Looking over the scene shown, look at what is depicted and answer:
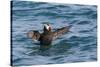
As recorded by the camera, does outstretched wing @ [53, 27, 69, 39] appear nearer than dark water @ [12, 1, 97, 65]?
No

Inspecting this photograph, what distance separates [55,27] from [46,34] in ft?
0.41

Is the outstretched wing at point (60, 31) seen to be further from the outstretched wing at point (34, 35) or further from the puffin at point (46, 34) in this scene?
the outstretched wing at point (34, 35)

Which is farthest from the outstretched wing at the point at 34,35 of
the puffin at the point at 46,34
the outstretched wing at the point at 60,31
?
the outstretched wing at the point at 60,31

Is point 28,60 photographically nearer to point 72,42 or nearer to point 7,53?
point 7,53

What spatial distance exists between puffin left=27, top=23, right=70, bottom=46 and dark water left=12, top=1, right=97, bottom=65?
0.04m

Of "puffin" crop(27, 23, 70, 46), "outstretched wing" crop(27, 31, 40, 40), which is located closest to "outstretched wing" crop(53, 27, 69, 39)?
"puffin" crop(27, 23, 70, 46)

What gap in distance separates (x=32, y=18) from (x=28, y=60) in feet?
1.40

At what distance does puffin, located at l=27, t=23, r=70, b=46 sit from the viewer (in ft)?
8.11

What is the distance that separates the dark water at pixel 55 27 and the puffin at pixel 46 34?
4 cm

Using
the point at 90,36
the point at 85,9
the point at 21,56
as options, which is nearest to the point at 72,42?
the point at 90,36

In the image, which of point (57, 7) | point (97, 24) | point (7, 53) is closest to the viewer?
point (7, 53)

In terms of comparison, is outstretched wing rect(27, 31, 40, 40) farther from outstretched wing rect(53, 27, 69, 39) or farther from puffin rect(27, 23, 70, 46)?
outstretched wing rect(53, 27, 69, 39)

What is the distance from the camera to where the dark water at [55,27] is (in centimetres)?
240

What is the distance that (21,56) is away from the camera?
2.40 metres
